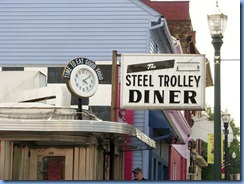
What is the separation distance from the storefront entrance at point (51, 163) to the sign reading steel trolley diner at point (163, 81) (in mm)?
2059

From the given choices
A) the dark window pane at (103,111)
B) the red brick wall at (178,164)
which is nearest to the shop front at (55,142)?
the dark window pane at (103,111)

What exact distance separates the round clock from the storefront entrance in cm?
141

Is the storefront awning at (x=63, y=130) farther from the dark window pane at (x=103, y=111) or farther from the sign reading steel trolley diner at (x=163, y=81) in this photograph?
the dark window pane at (x=103, y=111)

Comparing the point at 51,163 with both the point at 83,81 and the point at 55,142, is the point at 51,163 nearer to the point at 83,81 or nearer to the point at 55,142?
the point at 55,142

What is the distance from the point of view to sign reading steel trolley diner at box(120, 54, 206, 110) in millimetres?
13539

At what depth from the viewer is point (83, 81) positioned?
14.3 meters

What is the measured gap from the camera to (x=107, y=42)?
18.9m

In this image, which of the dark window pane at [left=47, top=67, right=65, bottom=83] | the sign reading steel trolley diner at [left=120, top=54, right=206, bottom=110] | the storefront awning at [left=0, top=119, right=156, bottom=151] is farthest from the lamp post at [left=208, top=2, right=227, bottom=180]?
the dark window pane at [left=47, top=67, right=65, bottom=83]

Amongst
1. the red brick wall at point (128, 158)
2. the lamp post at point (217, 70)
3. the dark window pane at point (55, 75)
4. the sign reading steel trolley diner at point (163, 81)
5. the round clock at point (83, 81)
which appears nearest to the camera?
the lamp post at point (217, 70)

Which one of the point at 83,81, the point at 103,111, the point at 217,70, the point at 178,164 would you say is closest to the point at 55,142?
the point at 83,81

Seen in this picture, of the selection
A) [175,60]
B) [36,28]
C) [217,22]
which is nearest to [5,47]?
[36,28]

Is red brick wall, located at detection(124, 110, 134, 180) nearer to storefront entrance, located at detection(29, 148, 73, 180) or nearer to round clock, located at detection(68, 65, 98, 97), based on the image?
storefront entrance, located at detection(29, 148, 73, 180)

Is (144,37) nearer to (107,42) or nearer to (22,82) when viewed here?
(107,42)

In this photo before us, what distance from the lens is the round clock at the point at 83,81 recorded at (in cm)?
1406
